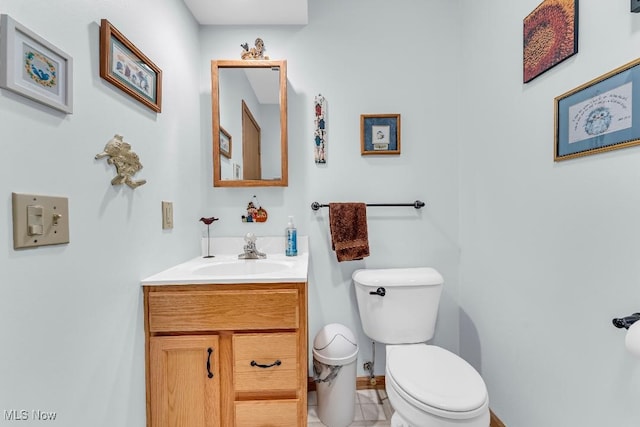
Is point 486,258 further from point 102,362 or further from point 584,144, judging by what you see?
point 102,362

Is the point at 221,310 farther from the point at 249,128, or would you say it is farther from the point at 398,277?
the point at 249,128

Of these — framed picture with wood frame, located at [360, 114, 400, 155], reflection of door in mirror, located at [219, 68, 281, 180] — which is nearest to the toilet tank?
framed picture with wood frame, located at [360, 114, 400, 155]

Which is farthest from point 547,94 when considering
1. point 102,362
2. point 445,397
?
point 102,362

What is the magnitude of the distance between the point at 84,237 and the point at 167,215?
45 centimetres

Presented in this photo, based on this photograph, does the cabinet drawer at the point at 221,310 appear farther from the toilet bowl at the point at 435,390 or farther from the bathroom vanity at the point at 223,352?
the toilet bowl at the point at 435,390

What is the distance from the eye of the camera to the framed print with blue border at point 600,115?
76 cm

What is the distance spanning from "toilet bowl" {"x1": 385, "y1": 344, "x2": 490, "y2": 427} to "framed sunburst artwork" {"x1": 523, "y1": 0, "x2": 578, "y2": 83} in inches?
46.7

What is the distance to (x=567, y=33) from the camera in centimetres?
95

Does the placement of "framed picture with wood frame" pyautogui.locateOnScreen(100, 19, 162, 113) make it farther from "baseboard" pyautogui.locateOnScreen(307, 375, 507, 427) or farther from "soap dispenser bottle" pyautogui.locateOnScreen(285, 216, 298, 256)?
"baseboard" pyautogui.locateOnScreen(307, 375, 507, 427)

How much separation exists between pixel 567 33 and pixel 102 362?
72.5 inches

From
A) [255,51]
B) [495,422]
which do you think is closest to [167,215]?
[255,51]

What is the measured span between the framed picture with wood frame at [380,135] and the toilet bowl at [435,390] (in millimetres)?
1059

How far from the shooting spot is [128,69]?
0.99 m
